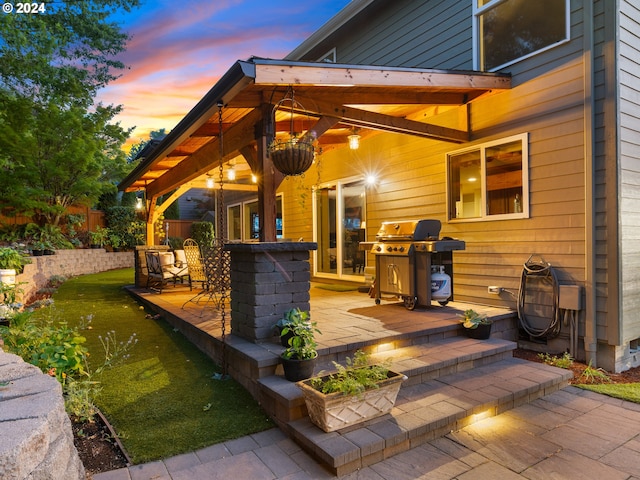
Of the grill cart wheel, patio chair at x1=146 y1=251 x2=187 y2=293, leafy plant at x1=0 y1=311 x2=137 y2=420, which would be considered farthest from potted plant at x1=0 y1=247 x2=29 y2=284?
the grill cart wheel

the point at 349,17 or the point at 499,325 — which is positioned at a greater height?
the point at 349,17

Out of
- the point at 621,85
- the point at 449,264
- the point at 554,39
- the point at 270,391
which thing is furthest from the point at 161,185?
the point at 621,85

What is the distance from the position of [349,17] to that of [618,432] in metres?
7.57

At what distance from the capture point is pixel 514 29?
5.11 m

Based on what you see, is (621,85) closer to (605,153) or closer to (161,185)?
(605,153)

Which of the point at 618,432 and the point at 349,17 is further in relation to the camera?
the point at 349,17

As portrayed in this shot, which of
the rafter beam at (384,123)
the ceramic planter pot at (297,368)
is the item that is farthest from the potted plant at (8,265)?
the rafter beam at (384,123)

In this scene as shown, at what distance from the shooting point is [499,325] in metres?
4.62

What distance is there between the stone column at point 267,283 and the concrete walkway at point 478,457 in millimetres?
999

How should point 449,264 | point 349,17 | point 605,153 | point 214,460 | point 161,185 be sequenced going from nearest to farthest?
point 214,460 → point 605,153 → point 449,264 → point 349,17 → point 161,185

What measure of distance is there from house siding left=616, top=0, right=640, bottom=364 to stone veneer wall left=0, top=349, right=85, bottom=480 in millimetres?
4784

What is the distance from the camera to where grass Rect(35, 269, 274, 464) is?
2551mm

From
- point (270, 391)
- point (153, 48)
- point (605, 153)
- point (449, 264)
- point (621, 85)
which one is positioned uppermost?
point (153, 48)

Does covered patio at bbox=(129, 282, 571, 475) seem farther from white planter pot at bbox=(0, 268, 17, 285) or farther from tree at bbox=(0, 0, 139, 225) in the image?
tree at bbox=(0, 0, 139, 225)
